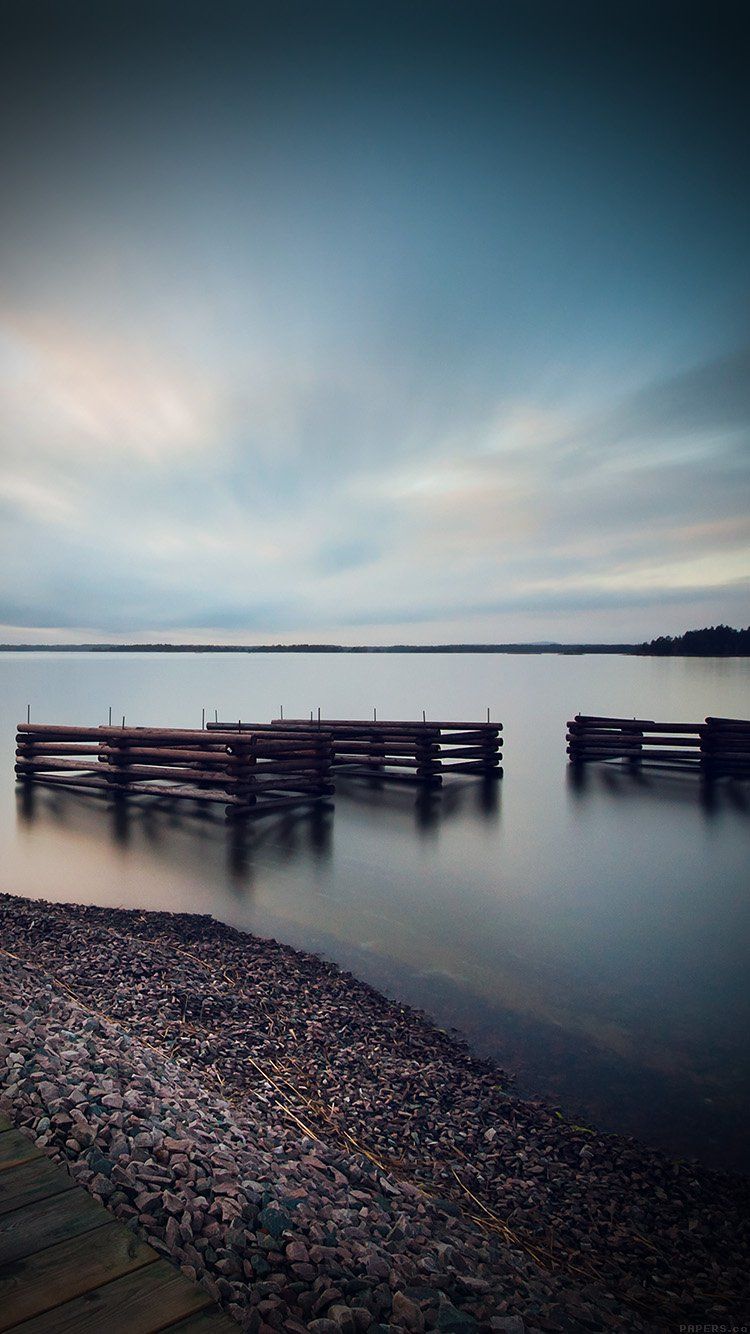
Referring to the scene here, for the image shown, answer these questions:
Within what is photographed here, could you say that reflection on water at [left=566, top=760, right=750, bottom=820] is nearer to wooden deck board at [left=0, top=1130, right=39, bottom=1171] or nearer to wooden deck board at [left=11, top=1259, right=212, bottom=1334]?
wooden deck board at [left=0, top=1130, right=39, bottom=1171]

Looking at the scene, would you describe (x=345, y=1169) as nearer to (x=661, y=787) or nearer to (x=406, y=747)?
(x=406, y=747)

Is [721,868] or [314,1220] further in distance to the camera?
[721,868]

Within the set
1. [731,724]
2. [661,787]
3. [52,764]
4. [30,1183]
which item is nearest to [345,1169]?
[30,1183]

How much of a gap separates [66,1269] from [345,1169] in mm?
1892

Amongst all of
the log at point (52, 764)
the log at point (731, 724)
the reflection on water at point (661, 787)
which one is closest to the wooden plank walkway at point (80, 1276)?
the reflection on water at point (661, 787)

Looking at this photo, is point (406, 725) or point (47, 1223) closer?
point (47, 1223)

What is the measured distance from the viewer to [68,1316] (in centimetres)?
240

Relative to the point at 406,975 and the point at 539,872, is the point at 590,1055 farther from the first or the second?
the point at 539,872

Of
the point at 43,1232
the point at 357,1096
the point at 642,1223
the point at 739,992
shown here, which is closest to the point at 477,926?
the point at 739,992

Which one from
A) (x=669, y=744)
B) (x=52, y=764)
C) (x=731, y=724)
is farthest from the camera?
(x=669, y=744)

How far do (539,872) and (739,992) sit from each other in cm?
508

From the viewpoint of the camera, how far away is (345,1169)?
4062mm

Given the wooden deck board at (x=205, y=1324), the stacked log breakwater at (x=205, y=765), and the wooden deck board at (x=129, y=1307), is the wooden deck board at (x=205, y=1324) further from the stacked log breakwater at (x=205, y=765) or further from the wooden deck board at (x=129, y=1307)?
the stacked log breakwater at (x=205, y=765)

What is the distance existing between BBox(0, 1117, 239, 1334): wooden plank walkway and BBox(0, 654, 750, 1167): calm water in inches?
147
